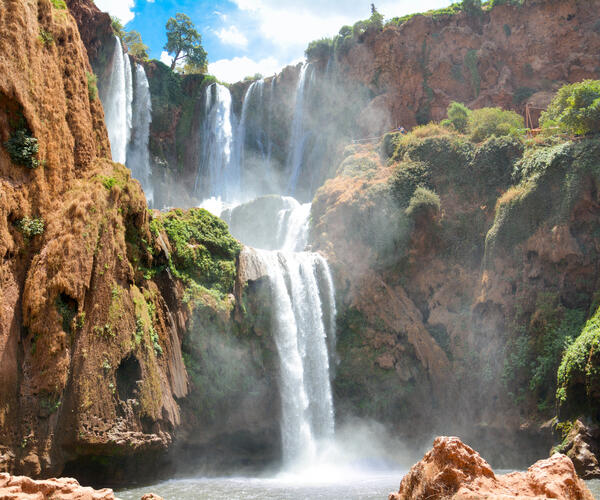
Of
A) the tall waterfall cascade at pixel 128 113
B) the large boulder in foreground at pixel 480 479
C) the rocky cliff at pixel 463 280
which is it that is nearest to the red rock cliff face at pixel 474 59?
the rocky cliff at pixel 463 280

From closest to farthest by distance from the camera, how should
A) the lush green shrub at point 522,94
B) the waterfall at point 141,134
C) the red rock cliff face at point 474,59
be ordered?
the red rock cliff face at point 474,59
the lush green shrub at point 522,94
the waterfall at point 141,134

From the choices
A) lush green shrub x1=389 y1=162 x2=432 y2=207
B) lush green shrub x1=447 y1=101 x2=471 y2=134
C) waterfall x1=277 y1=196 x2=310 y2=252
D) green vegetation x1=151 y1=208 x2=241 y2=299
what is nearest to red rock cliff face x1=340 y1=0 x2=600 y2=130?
lush green shrub x1=447 y1=101 x2=471 y2=134

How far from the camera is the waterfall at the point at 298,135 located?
141 feet

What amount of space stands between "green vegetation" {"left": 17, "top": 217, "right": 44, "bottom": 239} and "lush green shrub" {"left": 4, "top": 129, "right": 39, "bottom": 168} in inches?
59.6

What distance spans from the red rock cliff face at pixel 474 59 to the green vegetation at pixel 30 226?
29.1m

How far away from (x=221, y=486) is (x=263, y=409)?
16.3ft

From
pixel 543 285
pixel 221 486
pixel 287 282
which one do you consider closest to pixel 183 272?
pixel 287 282

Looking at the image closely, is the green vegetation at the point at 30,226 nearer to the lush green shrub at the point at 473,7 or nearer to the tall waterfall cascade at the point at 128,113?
the tall waterfall cascade at the point at 128,113

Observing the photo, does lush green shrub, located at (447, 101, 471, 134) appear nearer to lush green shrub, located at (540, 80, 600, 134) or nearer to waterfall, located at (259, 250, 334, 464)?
lush green shrub, located at (540, 80, 600, 134)

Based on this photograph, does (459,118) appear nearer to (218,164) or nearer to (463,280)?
(463,280)

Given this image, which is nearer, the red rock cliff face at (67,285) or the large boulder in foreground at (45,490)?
the large boulder in foreground at (45,490)

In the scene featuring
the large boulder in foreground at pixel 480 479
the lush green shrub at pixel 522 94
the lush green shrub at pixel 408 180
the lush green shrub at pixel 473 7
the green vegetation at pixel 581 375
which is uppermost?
the lush green shrub at pixel 473 7

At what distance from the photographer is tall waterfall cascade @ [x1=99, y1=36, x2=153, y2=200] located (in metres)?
35.6

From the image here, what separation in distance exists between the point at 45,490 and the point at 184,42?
161 feet
